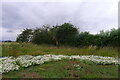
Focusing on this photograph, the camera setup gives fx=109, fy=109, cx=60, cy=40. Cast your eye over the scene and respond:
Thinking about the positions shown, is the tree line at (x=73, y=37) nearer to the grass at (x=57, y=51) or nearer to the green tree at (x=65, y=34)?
the green tree at (x=65, y=34)

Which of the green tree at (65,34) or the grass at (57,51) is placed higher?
the green tree at (65,34)

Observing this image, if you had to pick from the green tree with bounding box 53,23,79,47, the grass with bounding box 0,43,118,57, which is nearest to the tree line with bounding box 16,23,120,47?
the green tree with bounding box 53,23,79,47

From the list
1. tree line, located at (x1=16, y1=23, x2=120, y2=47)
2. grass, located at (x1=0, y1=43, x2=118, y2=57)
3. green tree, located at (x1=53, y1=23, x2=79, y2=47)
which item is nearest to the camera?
grass, located at (x1=0, y1=43, x2=118, y2=57)

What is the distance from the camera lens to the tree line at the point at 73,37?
906 cm

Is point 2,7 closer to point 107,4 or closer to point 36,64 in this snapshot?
point 36,64

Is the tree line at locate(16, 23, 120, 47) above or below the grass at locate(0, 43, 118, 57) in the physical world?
above

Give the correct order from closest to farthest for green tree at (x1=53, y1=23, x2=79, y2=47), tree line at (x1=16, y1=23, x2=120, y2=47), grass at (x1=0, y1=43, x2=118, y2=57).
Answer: grass at (x1=0, y1=43, x2=118, y2=57)
tree line at (x1=16, y1=23, x2=120, y2=47)
green tree at (x1=53, y1=23, x2=79, y2=47)

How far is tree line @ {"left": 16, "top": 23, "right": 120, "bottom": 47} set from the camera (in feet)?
29.7

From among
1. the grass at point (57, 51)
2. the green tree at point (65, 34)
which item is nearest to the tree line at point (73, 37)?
the green tree at point (65, 34)

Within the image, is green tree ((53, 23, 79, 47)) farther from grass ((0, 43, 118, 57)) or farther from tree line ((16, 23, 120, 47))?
grass ((0, 43, 118, 57))

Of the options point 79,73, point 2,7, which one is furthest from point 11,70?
point 2,7

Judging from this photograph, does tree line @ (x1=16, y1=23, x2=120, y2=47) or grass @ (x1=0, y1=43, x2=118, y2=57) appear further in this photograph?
tree line @ (x1=16, y1=23, x2=120, y2=47)

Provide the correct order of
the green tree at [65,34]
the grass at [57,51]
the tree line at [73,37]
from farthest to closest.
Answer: the green tree at [65,34]
the tree line at [73,37]
the grass at [57,51]

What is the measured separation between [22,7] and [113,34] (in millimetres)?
7103
